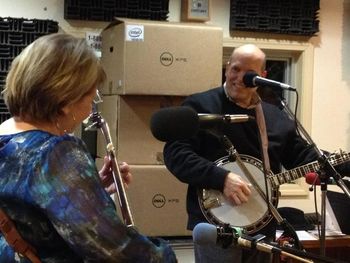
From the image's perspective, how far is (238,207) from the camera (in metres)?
2.10

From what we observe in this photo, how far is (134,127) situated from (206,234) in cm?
182

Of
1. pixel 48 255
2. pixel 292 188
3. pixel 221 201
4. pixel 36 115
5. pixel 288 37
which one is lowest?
pixel 292 188

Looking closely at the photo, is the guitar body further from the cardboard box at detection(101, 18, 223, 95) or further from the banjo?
the cardboard box at detection(101, 18, 223, 95)

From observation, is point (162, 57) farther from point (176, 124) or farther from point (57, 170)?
point (57, 170)

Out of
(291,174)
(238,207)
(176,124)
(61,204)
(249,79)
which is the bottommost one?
(238,207)

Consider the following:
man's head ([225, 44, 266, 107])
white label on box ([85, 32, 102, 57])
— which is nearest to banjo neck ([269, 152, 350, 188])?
man's head ([225, 44, 266, 107])

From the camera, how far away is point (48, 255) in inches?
43.8

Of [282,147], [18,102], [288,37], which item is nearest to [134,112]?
[282,147]

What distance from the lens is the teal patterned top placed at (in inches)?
41.4

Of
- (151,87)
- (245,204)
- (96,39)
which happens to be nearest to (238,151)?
(245,204)

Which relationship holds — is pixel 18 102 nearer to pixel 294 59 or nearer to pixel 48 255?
pixel 48 255

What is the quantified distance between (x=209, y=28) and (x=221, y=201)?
1.23 m

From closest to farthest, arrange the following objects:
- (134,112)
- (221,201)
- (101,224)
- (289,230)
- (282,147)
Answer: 1. (101,224)
2. (289,230)
3. (221,201)
4. (282,147)
5. (134,112)

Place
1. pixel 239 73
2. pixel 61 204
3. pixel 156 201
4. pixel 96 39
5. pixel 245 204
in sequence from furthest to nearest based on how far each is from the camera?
1. pixel 96 39
2. pixel 156 201
3. pixel 239 73
4. pixel 245 204
5. pixel 61 204
